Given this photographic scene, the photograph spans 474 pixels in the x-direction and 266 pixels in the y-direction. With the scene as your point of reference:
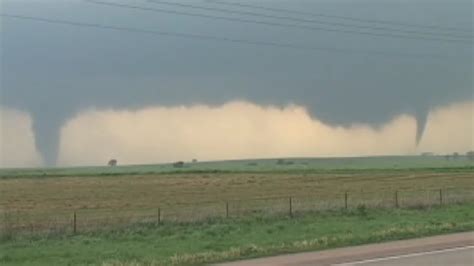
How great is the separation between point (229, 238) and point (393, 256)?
772 cm

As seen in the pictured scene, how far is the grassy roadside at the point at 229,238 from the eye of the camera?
18125 millimetres

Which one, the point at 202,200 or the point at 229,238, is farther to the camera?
the point at 202,200

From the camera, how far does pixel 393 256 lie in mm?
16062

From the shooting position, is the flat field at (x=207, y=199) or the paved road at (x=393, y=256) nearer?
the paved road at (x=393, y=256)

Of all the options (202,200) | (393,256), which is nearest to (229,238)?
(393,256)

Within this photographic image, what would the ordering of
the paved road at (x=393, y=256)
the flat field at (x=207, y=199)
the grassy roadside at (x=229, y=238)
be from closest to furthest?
1. the paved road at (x=393, y=256)
2. the grassy roadside at (x=229, y=238)
3. the flat field at (x=207, y=199)

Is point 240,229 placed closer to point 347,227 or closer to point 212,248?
point 347,227

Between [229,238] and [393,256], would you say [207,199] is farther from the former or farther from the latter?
[393,256]

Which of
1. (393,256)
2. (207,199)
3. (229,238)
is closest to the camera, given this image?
(393,256)

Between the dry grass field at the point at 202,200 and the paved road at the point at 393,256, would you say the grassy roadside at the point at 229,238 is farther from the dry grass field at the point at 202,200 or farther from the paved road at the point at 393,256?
the dry grass field at the point at 202,200

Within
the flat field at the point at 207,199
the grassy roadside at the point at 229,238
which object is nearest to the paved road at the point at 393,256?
the grassy roadside at the point at 229,238

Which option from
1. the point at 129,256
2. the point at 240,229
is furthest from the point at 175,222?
the point at 129,256

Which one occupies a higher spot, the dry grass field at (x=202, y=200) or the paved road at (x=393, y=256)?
the dry grass field at (x=202, y=200)

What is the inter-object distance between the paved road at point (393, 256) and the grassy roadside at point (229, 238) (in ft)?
3.36
